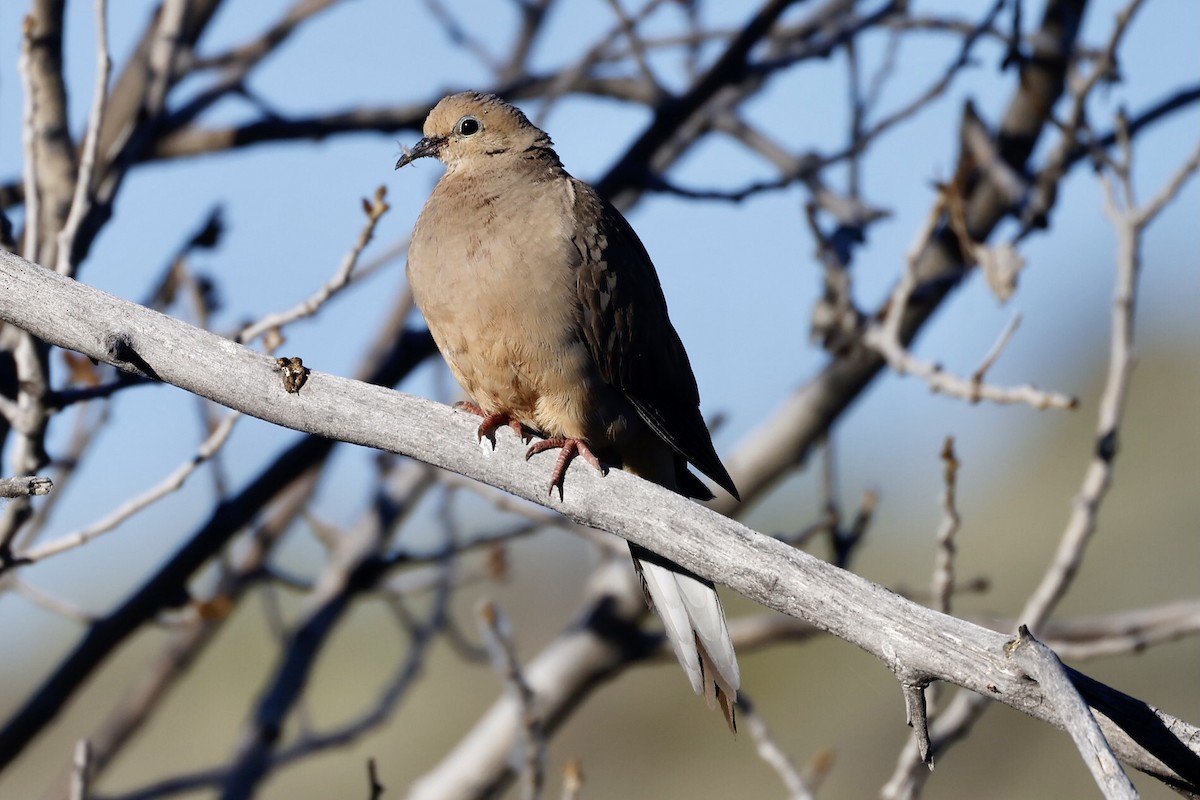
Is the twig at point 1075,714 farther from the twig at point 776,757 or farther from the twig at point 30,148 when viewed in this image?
the twig at point 30,148

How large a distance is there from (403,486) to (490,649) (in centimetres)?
140

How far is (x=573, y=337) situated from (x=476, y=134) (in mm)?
965

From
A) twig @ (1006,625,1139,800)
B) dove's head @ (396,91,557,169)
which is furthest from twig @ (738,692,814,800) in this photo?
dove's head @ (396,91,557,169)

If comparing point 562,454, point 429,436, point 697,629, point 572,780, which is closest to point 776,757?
point 697,629

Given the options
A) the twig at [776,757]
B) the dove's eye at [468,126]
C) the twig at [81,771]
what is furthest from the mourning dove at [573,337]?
the twig at [81,771]

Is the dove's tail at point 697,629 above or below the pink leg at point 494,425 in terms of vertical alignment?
below

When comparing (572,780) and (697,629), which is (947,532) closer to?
(697,629)

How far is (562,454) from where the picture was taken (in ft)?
9.99

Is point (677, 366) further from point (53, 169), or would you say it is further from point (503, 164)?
point (53, 169)

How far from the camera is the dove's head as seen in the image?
4145 mm

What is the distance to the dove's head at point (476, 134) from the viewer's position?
13.6 ft

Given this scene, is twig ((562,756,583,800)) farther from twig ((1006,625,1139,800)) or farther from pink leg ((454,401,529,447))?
twig ((1006,625,1139,800))

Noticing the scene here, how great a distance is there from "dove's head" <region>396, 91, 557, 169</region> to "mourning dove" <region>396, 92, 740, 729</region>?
0.46ft

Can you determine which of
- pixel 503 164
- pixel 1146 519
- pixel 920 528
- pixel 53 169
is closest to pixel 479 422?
pixel 503 164
